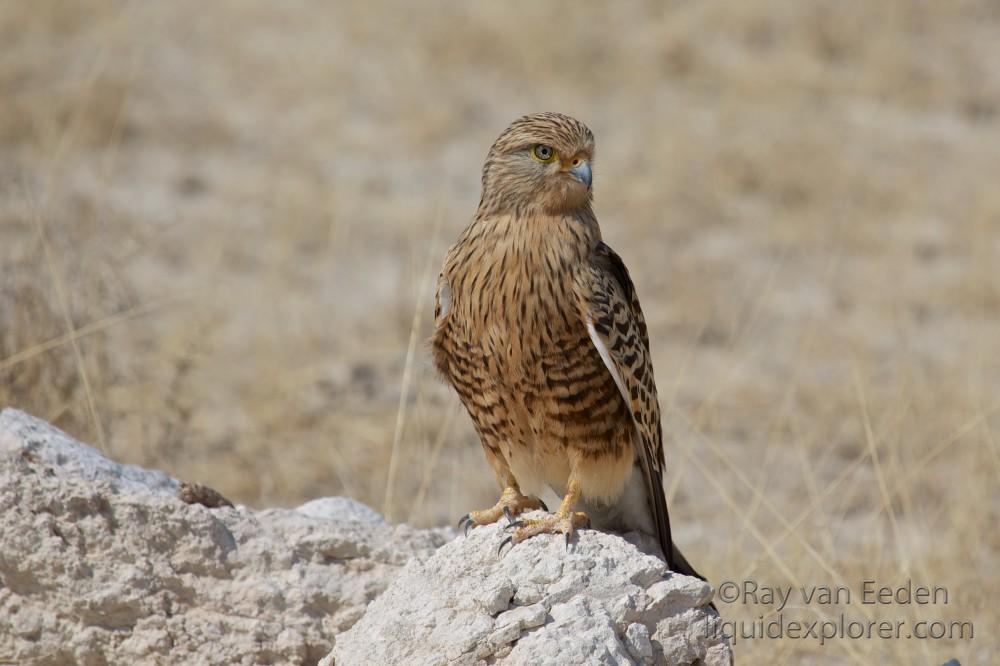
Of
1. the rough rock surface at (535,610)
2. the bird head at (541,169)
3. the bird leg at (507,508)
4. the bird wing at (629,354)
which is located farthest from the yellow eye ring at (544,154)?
the rough rock surface at (535,610)

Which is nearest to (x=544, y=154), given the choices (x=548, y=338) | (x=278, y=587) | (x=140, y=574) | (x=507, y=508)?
(x=548, y=338)

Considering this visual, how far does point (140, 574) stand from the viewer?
3.89 meters

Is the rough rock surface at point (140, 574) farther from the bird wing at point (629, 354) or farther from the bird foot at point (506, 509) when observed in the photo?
the bird wing at point (629, 354)

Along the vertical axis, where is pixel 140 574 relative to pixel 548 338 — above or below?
below

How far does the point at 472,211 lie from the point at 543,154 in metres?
6.51

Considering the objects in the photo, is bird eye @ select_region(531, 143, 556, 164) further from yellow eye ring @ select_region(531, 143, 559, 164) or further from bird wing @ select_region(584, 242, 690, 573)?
bird wing @ select_region(584, 242, 690, 573)

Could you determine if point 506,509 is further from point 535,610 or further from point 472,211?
point 472,211

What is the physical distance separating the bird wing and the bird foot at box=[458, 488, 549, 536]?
383mm

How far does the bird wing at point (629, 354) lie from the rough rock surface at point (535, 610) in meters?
0.66

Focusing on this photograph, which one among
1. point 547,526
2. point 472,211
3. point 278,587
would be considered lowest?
point 278,587

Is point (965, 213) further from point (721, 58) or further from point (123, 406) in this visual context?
point (123, 406)

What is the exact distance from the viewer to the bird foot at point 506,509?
4137 millimetres

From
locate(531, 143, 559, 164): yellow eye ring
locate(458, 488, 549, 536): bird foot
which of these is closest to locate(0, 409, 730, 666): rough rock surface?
locate(458, 488, 549, 536): bird foot

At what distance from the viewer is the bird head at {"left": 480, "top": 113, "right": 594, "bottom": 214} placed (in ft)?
14.0
